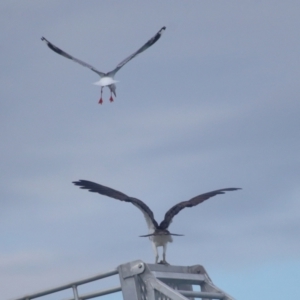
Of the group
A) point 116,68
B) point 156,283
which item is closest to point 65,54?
point 116,68

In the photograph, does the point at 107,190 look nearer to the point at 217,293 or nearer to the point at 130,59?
the point at 217,293

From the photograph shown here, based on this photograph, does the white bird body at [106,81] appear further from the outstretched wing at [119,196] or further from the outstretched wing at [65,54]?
the outstretched wing at [119,196]

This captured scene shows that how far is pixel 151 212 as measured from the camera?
19.4m

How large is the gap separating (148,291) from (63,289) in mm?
1978

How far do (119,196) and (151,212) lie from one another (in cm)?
118

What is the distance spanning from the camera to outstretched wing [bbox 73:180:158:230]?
19.3m

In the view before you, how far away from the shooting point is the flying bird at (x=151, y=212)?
18.7m

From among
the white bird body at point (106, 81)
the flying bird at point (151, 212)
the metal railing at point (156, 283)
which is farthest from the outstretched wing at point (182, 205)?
the white bird body at point (106, 81)

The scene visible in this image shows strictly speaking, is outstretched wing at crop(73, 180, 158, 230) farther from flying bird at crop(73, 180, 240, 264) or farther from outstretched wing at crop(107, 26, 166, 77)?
outstretched wing at crop(107, 26, 166, 77)

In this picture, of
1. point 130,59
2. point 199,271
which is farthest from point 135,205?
point 130,59

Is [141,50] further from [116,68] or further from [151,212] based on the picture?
[151,212]

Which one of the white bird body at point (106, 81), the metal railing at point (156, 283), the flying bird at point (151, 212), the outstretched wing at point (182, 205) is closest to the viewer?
the metal railing at point (156, 283)

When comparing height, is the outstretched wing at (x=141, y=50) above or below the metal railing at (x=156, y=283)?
above

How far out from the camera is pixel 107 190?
20906mm
